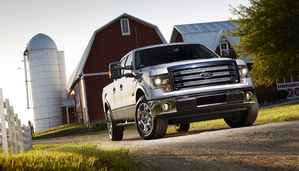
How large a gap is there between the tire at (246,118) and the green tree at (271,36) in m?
10.6

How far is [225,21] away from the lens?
36.7 meters

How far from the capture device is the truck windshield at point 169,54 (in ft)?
27.1

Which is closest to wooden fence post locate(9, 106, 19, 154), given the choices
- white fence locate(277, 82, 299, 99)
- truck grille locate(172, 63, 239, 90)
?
truck grille locate(172, 63, 239, 90)

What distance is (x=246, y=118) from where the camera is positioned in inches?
320

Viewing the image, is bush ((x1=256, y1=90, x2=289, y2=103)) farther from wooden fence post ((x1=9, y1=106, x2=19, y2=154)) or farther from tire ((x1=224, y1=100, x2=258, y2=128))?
wooden fence post ((x1=9, y1=106, x2=19, y2=154))

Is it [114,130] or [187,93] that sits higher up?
[187,93]

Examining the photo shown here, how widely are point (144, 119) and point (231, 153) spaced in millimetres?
2753

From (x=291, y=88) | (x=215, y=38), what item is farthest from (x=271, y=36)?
(x=291, y=88)

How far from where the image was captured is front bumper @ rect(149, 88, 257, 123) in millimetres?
6902

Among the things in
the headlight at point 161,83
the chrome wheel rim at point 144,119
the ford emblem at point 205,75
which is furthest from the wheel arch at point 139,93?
the ford emblem at point 205,75

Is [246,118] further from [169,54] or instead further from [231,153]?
[231,153]

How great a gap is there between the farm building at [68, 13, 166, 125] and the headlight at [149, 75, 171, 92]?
68.9 ft

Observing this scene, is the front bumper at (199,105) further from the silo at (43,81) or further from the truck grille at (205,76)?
the silo at (43,81)

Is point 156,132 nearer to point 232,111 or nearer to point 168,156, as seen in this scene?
point 232,111
